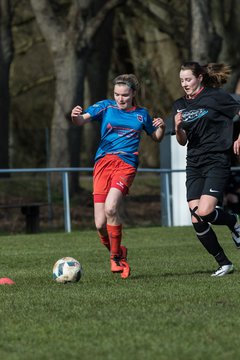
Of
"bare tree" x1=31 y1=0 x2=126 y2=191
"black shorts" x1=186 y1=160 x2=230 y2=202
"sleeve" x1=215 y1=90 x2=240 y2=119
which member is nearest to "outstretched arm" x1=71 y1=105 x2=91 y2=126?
"black shorts" x1=186 y1=160 x2=230 y2=202

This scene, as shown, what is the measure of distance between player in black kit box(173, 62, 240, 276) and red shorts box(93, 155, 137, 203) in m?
0.60

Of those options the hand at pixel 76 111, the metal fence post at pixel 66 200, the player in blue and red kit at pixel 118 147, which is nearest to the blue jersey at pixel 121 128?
the player in blue and red kit at pixel 118 147

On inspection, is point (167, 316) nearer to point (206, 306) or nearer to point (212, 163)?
point (206, 306)

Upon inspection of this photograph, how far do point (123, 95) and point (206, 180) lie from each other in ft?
3.77

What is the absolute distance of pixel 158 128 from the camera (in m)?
10.5

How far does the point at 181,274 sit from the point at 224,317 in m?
3.33

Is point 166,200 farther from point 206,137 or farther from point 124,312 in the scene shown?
point 124,312

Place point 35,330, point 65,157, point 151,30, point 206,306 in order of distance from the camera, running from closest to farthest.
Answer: point 35,330 → point 206,306 → point 65,157 → point 151,30

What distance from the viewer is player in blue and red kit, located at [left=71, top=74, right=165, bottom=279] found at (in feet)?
34.1

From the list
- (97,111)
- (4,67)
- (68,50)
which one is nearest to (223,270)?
(97,111)

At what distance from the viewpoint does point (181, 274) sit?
1087 cm

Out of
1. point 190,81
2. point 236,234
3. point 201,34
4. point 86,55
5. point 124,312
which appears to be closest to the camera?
point 124,312

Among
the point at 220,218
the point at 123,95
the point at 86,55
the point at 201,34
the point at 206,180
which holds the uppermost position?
the point at 201,34

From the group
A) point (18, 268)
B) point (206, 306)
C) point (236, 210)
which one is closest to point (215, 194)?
point (206, 306)
